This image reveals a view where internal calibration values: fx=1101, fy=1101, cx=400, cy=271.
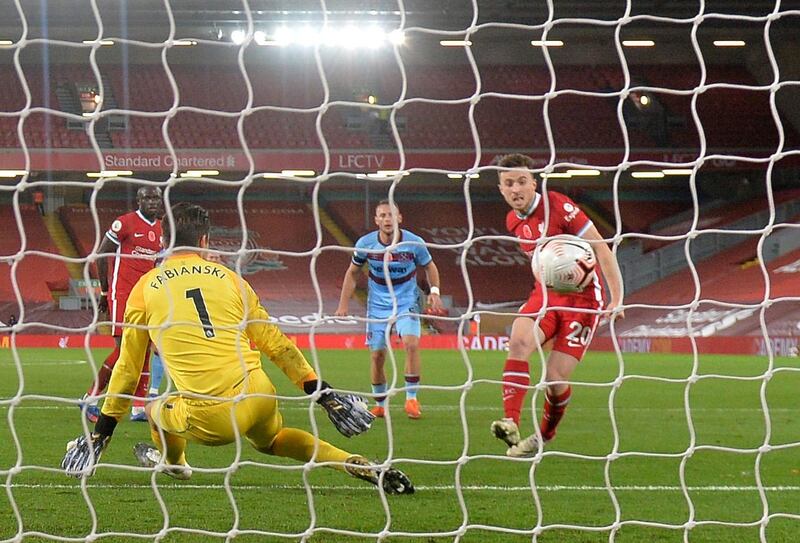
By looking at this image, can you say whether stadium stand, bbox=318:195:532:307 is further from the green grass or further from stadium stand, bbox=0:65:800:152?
the green grass

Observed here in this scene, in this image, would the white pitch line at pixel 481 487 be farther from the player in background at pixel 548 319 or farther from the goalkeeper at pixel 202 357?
the goalkeeper at pixel 202 357

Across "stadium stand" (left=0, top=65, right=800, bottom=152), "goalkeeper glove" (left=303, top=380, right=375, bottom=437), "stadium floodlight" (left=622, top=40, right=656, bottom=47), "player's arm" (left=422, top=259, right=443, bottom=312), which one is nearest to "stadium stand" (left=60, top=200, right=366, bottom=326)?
"stadium stand" (left=0, top=65, right=800, bottom=152)

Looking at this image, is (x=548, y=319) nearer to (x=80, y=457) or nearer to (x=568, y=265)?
(x=568, y=265)

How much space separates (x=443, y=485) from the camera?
552 centimetres

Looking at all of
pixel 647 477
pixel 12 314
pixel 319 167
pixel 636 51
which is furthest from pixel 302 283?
pixel 647 477

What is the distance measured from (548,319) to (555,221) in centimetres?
61

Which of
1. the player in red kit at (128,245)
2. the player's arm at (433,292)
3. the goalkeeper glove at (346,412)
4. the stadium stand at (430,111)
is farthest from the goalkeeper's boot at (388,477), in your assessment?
the stadium stand at (430,111)

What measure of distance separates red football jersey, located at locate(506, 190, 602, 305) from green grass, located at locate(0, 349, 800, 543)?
844mm

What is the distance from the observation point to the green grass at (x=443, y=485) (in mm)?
4320

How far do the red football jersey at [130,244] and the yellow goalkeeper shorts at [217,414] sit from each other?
3056 millimetres

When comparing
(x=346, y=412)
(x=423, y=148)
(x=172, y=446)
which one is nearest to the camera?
(x=346, y=412)

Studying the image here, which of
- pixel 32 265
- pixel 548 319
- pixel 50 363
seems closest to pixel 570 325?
pixel 548 319

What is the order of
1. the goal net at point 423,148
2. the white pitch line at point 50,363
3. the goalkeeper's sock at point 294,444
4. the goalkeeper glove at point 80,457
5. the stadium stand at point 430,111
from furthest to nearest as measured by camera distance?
the stadium stand at point 430,111, the goal net at point 423,148, the white pitch line at point 50,363, the goalkeeper's sock at point 294,444, the goalkeeper glove at point 80,457

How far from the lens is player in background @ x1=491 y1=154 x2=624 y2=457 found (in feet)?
18.6
